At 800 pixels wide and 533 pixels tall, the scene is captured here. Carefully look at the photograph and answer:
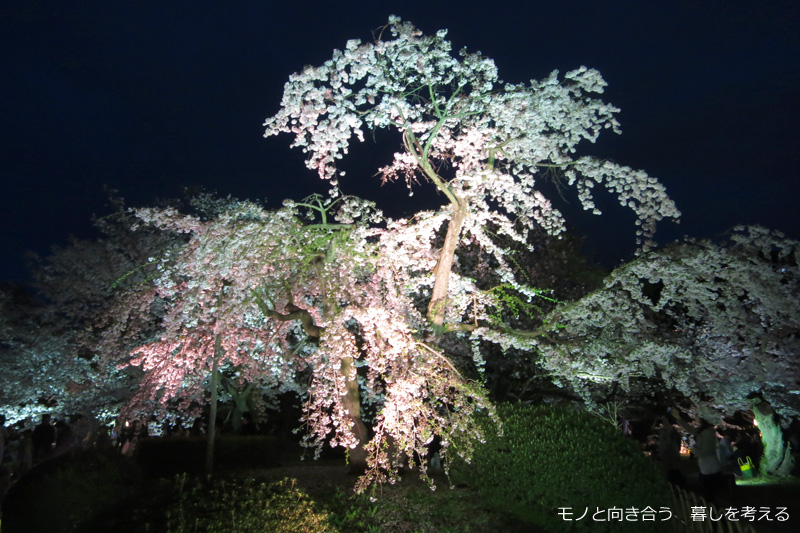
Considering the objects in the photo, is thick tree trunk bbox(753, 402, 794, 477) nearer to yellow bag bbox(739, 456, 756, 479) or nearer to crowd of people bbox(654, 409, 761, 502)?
yellow bag bbox(739, 456, 756, 479)

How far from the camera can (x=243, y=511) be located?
5.05 m

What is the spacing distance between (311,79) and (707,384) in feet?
36.7

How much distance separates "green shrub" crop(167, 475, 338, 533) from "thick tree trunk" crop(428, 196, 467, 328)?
3515 mm

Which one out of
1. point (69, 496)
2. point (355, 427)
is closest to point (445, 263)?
point (355, 427)

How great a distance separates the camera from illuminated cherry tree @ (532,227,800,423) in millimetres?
8281

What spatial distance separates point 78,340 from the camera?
13.1 m

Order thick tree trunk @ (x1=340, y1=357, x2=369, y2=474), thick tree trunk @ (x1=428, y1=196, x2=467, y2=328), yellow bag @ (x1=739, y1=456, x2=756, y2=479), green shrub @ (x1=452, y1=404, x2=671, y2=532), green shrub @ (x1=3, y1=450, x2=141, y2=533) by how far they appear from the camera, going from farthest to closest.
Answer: yellow bag @ (x1=739, y1=456, x2=756, y2=479) → thick tree trunk @ (x1=340, y1=357, x2=369, y2=474) → thick tree trunk @ (x1=428, y1=196, x2=467, y2=328) → green shrub @ (x1=452, y1=404, x2=671, y2=532) → green shrub @ (x1=3, y1=450, x2=141, y2=533)

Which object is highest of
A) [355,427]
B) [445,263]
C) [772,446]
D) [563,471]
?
[445,263]

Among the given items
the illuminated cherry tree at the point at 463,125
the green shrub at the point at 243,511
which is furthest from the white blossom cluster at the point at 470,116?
the green shrub at the point at 243,511

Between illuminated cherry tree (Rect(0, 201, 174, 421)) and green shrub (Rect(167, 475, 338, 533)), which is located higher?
illuminated cherry tree (Rect(0, 201, 174, 421))

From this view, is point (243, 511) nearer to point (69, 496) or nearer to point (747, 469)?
point (69, 496)

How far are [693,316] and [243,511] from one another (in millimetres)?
8544

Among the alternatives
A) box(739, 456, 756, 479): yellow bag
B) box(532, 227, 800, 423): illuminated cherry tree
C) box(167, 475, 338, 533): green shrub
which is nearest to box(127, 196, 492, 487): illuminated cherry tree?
box(167, 475, 338, 533): green shrub

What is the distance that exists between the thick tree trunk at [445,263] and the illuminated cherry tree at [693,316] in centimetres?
213
